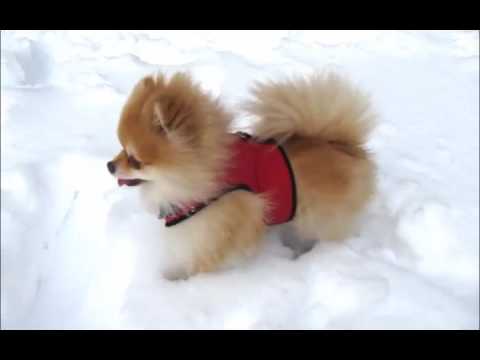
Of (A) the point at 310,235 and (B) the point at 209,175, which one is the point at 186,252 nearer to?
(B) the point at 209,175

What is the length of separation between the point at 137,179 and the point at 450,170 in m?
1.92

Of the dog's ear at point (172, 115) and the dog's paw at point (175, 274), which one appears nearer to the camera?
the dog's ear at point (172, 115)

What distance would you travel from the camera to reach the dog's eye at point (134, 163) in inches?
66.1

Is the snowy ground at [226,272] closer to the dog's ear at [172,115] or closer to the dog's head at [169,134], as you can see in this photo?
the dog's head at [169,134]

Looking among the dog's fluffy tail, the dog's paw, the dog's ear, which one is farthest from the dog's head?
the dog's paw

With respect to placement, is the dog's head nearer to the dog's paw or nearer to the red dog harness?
the red dog harness

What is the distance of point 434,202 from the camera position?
2.31 metres

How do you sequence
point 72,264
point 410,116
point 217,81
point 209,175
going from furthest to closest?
point 217,81 → point 410,116 → point 72,264 → point 209,175

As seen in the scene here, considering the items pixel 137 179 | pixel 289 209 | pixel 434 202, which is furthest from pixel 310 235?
pixel 137 179

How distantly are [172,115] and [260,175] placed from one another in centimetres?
53

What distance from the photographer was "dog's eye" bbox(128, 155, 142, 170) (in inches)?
66.1

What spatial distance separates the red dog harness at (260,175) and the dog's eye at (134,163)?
10.9 inches

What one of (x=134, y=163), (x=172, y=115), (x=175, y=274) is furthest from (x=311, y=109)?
(x=175, y=274)

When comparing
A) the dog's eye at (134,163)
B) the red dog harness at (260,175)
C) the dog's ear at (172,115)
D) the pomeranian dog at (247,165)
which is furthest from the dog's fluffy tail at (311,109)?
the dog's eye at (134,163)
